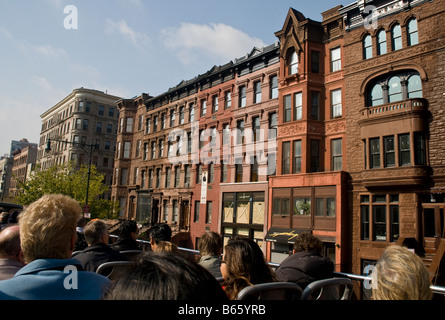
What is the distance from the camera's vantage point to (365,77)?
23.0 m

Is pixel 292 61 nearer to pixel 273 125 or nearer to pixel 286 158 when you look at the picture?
pixel 273 125

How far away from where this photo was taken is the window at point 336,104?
81.8ft

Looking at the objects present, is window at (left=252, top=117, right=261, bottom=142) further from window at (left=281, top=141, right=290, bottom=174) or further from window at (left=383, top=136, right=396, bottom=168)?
window at (left=383, top=136, right=396, bottom=168)

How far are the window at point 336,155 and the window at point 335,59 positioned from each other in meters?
5.62

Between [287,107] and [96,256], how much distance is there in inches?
954

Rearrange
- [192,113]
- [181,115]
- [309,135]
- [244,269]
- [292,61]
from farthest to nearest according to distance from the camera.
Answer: [181,115] → [192,113] → [292,61] → [309,135] → [244,269]

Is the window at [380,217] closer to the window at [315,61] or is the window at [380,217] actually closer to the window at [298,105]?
the window at [298,105]

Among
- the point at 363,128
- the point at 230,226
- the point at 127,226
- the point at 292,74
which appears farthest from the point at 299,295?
the point at 230,226

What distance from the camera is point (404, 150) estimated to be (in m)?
20.3

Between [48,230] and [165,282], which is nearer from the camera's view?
[165,282]

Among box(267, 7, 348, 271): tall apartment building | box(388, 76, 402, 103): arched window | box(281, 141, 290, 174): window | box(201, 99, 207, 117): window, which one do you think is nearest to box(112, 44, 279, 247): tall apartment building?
box(201, 99, 207, 117): window

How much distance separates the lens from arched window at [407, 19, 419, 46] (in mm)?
21100

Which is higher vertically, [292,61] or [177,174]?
[292,61]

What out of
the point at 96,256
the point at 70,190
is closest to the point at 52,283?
the point at 96,256
